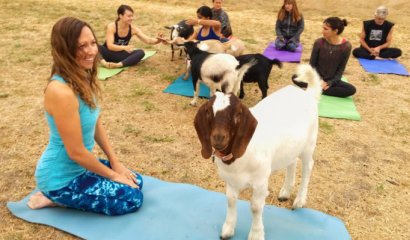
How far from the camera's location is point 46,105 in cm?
285

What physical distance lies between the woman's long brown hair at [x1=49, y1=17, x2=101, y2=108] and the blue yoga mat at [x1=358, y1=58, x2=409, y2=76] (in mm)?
6650

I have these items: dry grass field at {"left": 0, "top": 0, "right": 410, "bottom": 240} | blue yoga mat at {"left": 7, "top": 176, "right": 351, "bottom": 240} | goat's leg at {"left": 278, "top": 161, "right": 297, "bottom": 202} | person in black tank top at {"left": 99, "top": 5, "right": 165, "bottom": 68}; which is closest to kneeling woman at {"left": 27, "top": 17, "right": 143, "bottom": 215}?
blue yoga mat at {"left": 7, "top": 176, "right": 351, "bottom": 240}

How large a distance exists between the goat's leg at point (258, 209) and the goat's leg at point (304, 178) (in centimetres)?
70

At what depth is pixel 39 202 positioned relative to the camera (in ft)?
11.3

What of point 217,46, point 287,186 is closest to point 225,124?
point 287,186

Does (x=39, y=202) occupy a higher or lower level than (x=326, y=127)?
Result: higher

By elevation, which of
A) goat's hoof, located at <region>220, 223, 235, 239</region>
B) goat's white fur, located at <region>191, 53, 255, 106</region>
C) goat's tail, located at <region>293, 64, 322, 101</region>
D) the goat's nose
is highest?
the goat's nose

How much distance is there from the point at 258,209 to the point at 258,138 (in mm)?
637

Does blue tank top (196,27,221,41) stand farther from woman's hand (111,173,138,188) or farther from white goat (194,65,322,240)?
woman's hand (111,173,138,188)

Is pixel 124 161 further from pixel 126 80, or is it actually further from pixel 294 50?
pixel 294 50

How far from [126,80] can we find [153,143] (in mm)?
2447

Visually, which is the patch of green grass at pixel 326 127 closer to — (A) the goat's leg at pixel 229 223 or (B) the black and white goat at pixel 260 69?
(B) the black and white goat at pixel 260 69

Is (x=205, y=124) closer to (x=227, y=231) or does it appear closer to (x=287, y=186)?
(x=227, y=231)

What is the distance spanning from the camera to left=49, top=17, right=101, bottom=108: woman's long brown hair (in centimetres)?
274
